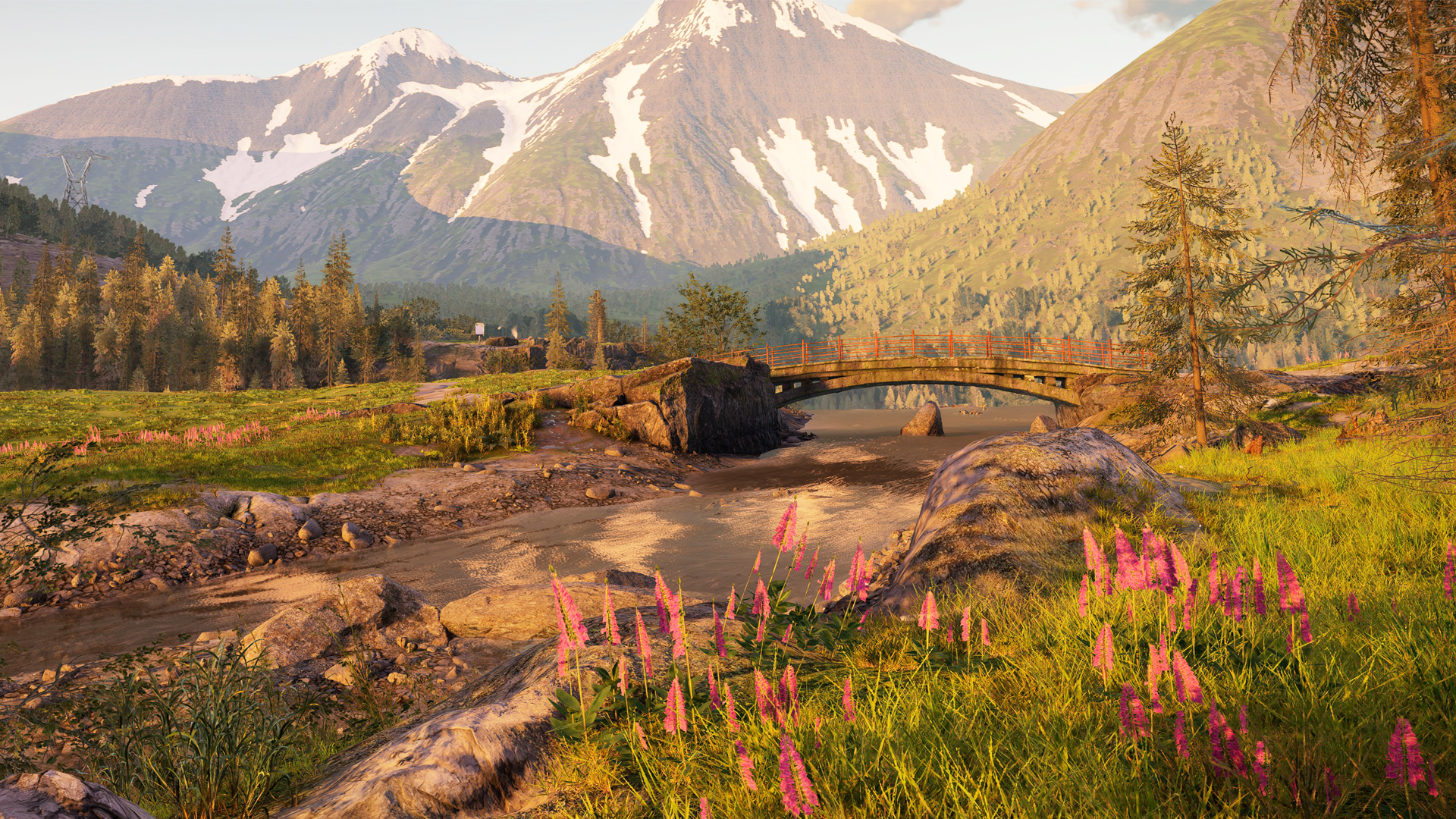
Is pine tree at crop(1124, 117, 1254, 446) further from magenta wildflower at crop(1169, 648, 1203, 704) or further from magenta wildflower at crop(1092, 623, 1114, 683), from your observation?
magenta wildflower at crop(1169, 648, 1203, 704)

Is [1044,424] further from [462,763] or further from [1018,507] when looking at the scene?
[462,763]

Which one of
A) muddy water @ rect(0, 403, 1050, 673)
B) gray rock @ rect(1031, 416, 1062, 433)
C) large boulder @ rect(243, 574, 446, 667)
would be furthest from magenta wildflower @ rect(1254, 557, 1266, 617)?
gray rock @ rect(1031, 416, 1062, 433)

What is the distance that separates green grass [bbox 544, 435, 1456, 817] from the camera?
224cm

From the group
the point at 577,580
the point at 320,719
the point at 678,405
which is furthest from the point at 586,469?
the point at 320,719

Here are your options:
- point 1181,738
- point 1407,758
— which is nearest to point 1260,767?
point 1181,738

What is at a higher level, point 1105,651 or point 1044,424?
point 1105,651

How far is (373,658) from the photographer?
8.31 meters

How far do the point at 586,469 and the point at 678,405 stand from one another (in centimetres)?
794

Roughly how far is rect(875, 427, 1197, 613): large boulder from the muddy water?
3.84 m

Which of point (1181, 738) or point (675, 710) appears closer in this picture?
point (1181, 738)

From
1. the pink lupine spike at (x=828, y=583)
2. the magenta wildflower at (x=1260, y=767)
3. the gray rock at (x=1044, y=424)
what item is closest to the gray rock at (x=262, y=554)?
the pink lupine spike at (x=828, y=583)

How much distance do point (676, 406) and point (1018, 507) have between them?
2497 centimetres

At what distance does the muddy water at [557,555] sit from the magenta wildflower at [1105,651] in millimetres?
8042

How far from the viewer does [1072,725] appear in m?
2.67
